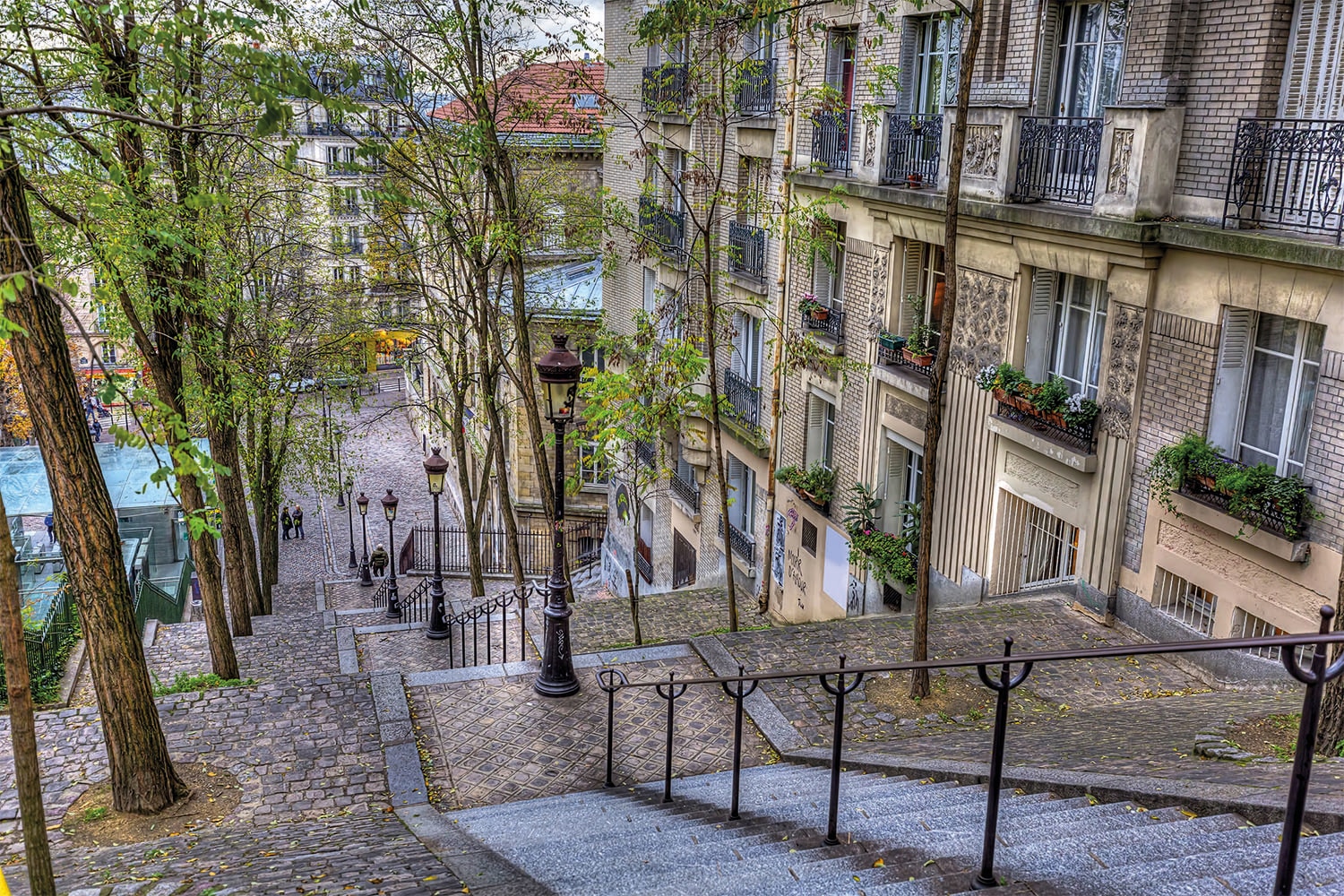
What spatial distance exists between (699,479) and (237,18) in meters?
15.6

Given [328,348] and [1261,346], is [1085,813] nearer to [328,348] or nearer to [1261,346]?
[1261,346]

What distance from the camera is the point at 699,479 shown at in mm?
21234

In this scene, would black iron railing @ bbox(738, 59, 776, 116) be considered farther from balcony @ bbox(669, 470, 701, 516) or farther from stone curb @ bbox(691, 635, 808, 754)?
stone curb @ bbox(691, 635, 808, 754)

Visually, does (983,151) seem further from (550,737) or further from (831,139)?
(550,737)

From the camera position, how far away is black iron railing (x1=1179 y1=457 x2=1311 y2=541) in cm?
Result: 889

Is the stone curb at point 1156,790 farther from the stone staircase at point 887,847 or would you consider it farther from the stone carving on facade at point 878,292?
the stone carving on facade at point 878,292

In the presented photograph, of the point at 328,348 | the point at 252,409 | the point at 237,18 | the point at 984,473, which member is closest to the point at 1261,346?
the point at 984,473

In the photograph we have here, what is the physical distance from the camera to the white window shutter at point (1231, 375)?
963cm

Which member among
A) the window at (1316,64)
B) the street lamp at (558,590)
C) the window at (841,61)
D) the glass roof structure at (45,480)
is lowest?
the glass roof structure at (45,480)

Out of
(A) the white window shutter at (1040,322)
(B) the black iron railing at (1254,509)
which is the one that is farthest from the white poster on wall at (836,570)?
(B) the black iron railing at (1254,509)

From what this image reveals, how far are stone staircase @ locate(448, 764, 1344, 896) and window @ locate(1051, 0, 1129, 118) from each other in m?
7.51

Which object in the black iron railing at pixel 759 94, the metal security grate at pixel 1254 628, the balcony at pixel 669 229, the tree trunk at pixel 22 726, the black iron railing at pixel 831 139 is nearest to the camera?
the tree trunk at pixel 22 726

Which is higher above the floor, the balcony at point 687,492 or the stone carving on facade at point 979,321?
the stone carving on facade at point 979,321

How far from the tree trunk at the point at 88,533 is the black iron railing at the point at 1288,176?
32.0 ft
